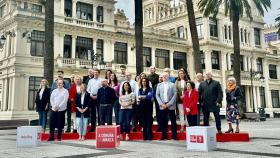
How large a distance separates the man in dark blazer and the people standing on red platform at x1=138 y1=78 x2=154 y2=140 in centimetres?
178

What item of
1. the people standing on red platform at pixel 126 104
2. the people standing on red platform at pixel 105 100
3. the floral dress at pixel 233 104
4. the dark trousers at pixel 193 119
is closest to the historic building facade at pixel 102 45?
the people standing on red platform at pixel 105 100

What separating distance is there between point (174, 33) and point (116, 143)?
42770mm

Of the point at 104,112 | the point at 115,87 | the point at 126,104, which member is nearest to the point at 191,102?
the point at 126,104

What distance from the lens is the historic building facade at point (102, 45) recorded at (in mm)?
31500

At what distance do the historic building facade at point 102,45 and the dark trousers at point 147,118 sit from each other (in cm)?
1451

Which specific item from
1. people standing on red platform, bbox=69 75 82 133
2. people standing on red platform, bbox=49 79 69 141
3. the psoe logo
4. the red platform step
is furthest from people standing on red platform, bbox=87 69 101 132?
the psoe logo

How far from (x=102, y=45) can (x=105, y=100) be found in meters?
27.1

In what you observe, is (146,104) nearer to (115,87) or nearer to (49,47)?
(115,87)

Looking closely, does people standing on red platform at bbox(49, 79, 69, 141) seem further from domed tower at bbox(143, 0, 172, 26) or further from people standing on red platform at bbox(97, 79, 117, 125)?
domed tower at bbox(143, 0, 172, 26)

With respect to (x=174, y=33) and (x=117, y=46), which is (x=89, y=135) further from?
(x=174, y=33)

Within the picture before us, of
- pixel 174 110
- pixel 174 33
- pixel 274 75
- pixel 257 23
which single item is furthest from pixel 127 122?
pixel 274 75

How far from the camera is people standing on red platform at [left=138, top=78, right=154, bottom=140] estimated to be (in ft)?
36.0

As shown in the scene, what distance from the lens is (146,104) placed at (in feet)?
36.3

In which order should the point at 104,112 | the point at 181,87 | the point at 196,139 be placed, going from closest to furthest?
1. the point at 196,139
2. the point at 181,87
3. the point at 104,112
